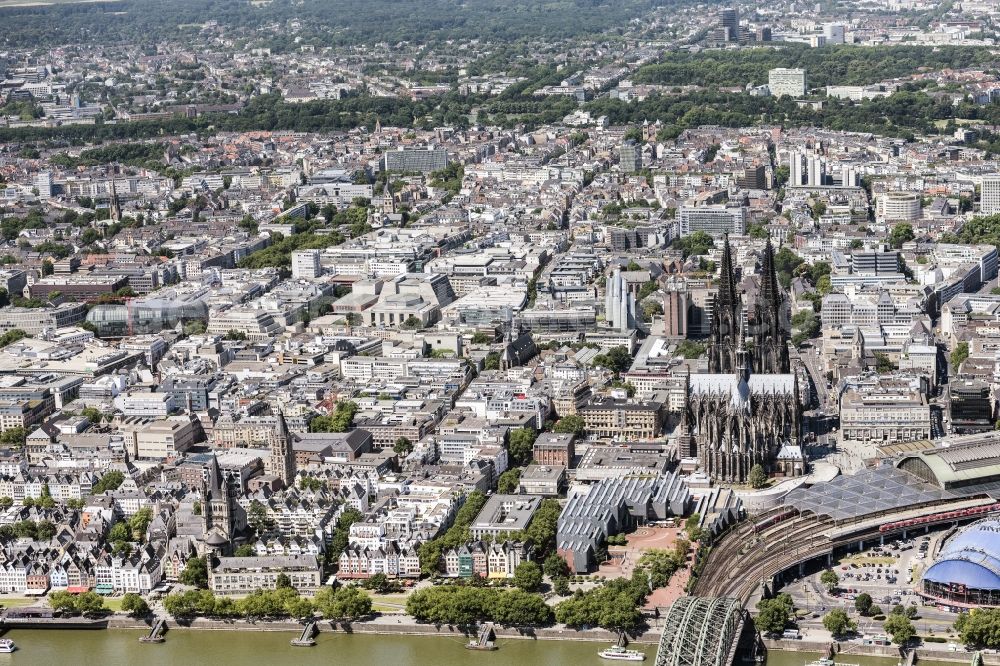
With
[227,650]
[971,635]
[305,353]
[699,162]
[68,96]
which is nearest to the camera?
[971,635]

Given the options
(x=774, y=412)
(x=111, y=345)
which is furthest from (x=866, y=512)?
(x=111, y=345)

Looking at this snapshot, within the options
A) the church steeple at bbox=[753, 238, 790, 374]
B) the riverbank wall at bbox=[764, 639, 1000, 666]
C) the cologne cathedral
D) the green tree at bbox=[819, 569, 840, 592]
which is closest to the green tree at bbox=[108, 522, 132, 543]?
the cologne cathedral

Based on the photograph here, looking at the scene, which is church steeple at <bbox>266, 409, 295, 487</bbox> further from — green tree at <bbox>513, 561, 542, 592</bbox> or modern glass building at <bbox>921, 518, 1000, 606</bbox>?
modern glass building at <bbox>921, 518, 1000, 606</bbox>

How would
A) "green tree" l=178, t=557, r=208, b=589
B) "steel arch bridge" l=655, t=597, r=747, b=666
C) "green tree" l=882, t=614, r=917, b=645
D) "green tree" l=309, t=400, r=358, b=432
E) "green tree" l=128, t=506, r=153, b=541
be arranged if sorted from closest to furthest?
"steel arch bridge" l=655, t=597, r=747, b=666, "green tree" l=882, t=614, r=917, b=645, "green tree" l=178, t=557, r=208, b=589, "green tree" l=128, t=506, r=153, b=541, "green tree" l=309, t=400, r=358, b=432

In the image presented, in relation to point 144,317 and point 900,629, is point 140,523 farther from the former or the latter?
point 144,317

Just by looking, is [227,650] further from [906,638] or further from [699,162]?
[699,162]

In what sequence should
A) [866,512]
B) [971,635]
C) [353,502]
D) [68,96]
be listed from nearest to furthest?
1. [971,635]
2. [866,512]
3. [353,502]
4. [68,96]

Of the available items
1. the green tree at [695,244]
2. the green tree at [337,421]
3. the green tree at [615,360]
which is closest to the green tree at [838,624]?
the green tree at [337,421]
